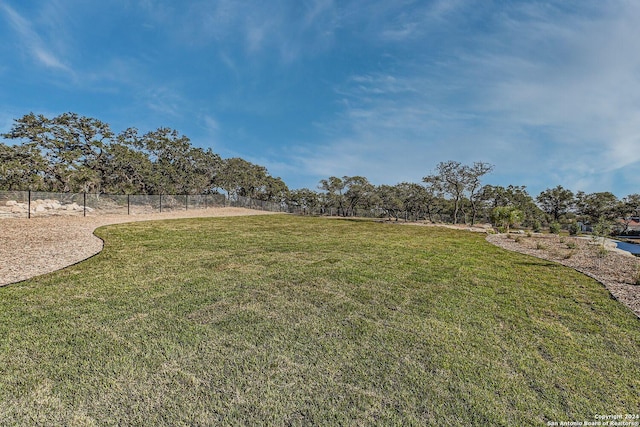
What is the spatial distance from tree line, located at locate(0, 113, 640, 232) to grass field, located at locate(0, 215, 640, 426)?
16.3 m

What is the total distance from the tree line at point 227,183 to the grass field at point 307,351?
53.5ft

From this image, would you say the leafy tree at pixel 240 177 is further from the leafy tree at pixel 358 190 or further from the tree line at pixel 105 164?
the leafy tree at pixel 358 190

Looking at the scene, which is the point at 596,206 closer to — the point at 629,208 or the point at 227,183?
the point at 629,208

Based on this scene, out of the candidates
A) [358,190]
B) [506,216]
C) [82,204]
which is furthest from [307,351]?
[358,190]

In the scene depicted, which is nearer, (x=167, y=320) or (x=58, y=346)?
(x=58, y=346)

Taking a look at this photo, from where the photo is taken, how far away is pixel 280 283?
5.08 metres

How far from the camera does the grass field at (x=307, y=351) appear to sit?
2.11 metres

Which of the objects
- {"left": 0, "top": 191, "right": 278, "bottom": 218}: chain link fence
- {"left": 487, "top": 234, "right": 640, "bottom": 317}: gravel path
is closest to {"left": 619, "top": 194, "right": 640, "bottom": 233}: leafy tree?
{"left": 487, "top": 234, "right": 640, "bottom": 317}: gravel path

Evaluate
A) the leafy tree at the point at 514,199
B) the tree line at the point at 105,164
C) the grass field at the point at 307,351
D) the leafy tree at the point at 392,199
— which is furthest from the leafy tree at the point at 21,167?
the leafy tree at the point at 514,199

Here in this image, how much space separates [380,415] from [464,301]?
307 cm

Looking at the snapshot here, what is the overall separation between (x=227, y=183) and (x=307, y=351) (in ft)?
134

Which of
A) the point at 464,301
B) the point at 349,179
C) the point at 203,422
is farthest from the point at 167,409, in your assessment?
the point at 349,179

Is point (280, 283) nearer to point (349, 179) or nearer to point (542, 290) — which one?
point (542, 290)

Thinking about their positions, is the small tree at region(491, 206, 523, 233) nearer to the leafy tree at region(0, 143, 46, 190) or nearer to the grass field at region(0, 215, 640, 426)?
the grass field at region(0, 215, 640, 426)
